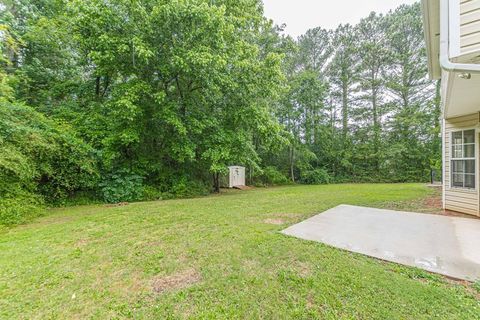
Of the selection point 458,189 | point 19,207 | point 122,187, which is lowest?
point 19,207

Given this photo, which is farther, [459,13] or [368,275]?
[368,275]

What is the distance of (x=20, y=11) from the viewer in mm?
8930

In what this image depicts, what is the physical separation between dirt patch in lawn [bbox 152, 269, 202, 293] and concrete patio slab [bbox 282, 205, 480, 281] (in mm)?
1863

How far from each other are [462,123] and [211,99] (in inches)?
317

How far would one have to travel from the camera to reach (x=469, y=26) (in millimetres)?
2010

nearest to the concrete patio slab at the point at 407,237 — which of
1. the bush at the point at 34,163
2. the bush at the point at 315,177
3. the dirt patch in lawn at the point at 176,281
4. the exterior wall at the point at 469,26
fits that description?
the dirt patch in lawn at the point at 176,281

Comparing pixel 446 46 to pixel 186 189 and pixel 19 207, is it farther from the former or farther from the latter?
pixel 186 189

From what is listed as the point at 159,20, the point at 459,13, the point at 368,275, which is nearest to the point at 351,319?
the point at 368,275

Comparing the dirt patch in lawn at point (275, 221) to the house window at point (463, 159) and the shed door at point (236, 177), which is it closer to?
the house window at point (463, 159)

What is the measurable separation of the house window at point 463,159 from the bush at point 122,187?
934 centimetres

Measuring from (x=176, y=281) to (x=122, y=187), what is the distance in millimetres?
6209

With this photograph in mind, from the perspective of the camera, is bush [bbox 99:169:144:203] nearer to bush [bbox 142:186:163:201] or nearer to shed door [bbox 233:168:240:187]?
bush [bbox 142:186:163:201]

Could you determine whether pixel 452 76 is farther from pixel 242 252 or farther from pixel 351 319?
pixel 242 252

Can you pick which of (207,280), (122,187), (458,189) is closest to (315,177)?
(458,189)
